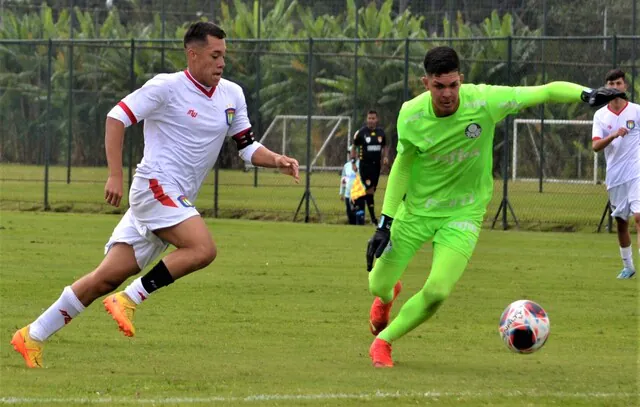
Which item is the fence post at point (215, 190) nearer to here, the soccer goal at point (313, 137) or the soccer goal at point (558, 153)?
the soccer goal at point (313, 137)

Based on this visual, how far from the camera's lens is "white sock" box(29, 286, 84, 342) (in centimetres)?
867

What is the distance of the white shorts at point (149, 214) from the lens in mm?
8648

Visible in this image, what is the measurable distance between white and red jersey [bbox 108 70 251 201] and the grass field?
1.32 metres

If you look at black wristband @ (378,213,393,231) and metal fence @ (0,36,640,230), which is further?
metal fence @ (0,36,640,230)

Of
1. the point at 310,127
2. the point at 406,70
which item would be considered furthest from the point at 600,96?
the point at 310,127

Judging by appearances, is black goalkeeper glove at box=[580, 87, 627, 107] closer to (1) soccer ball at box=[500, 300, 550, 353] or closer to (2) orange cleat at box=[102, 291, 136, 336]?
(1) soccer ball at box=[500, 300, 550, 353]

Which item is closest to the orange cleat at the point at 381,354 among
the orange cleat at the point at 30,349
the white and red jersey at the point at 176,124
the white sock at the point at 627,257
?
the white and red jersey at the point at 176,124

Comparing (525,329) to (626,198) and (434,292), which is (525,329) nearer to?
(434,292)

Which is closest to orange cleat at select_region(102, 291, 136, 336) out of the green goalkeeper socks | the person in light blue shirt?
the green goalkeeper socks

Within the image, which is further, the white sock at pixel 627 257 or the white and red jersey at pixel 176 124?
the white sock at pixel 627 257

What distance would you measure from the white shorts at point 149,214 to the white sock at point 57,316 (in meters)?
0.38

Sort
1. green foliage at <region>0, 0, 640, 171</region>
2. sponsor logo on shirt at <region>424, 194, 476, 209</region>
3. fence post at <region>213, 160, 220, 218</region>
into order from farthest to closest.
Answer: green foliage at <region>0, 0, 640, 171</region>, fence post at <region>213, 160, 220, 218</region>, sponsor logo on shirt at <region>424, 194, 476, 209</region>

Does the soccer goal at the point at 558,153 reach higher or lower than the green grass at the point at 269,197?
higher

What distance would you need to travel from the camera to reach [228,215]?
2630 centimetres
